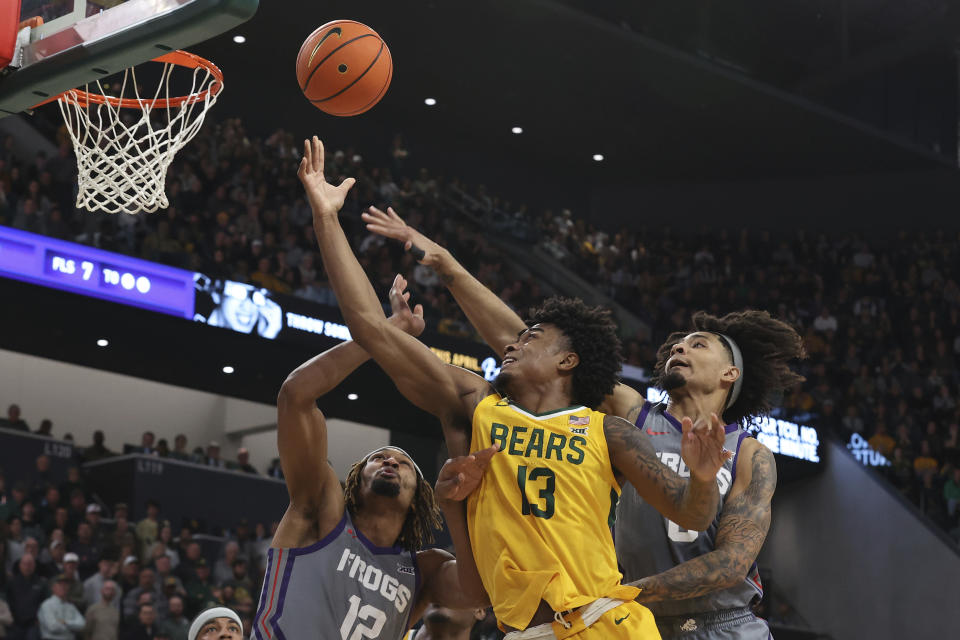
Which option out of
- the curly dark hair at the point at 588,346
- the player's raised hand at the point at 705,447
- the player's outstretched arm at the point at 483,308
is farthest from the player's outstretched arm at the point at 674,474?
the player's outstretched arm at the point at 483,308

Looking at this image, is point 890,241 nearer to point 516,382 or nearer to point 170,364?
point 170,364

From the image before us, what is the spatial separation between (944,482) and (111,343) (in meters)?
11.9

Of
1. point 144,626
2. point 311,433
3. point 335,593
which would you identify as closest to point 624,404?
point 311,433

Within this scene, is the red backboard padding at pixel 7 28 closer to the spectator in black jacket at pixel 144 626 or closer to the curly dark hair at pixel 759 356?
the curly dark hair at pixel 759 356

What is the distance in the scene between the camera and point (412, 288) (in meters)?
17.6

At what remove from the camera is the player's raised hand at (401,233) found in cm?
418

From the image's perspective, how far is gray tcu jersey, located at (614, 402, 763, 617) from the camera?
4211 millimetres

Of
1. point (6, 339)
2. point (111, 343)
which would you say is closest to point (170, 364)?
point (111, 343)

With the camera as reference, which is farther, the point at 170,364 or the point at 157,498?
the point at 170,364

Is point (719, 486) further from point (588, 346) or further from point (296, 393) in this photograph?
point (296, 393)

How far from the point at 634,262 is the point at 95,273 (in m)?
11.5

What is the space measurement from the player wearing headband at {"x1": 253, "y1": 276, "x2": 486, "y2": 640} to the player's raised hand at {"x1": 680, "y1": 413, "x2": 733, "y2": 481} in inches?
52.1

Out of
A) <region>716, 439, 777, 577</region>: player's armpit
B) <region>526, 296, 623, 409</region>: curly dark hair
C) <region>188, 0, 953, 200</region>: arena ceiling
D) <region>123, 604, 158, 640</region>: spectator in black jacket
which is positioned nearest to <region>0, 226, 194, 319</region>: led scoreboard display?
<region>123, 604, 158, 640</region>: spectator in black jacket

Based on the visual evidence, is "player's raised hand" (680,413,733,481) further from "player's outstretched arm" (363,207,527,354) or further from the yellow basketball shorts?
"player's outstretched arm" (363,207,527,354)
